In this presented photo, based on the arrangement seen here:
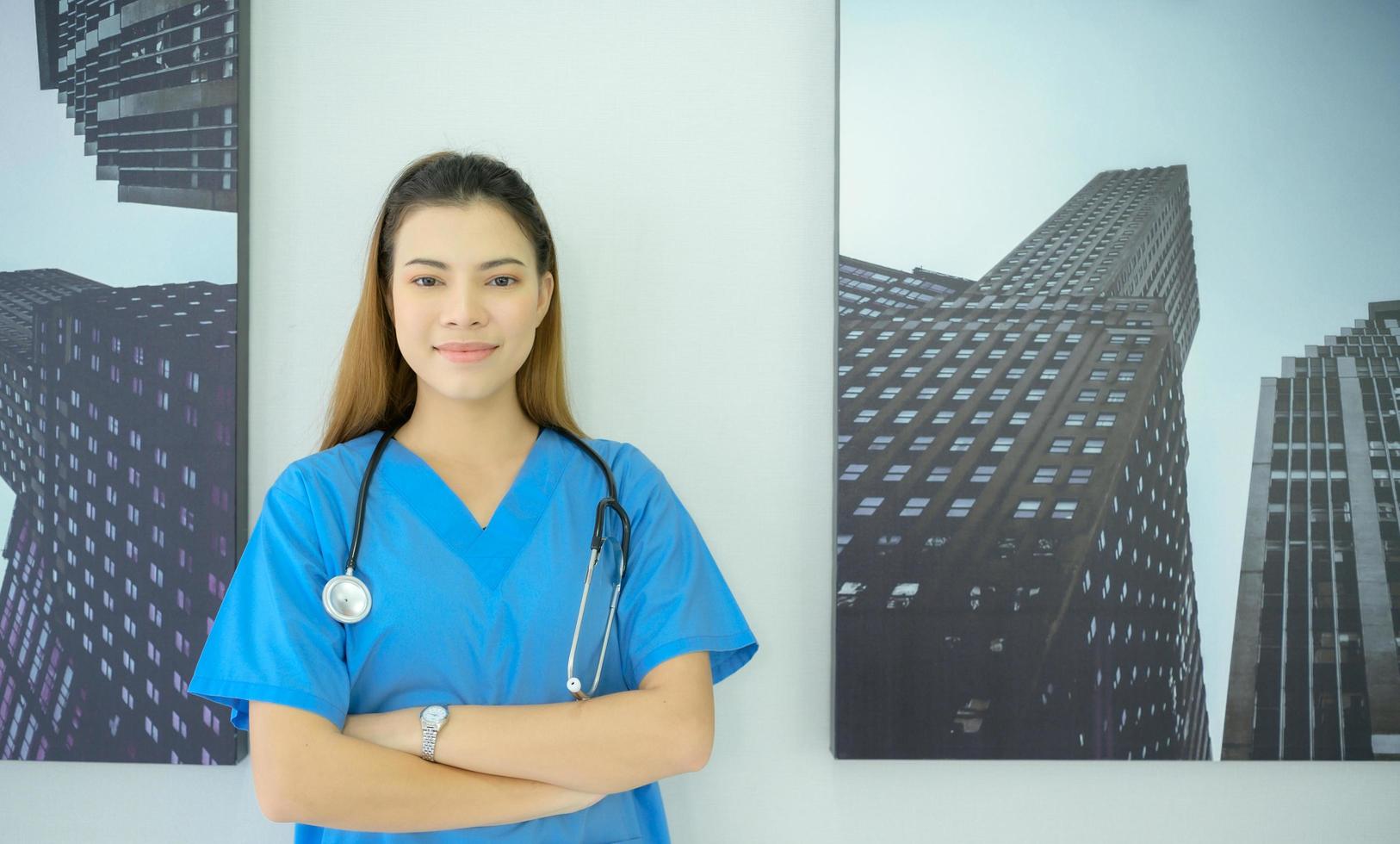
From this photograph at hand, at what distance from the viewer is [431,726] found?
93 centimetres

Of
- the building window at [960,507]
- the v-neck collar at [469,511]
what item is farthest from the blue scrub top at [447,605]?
the building window at [960,507]

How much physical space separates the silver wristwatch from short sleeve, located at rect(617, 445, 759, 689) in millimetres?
216

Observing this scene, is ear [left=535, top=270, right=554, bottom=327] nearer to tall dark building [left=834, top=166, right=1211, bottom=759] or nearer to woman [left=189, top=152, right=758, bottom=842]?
woman [left=189, top=152, right=758, bottom=842]

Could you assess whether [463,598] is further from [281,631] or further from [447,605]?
[281,631]

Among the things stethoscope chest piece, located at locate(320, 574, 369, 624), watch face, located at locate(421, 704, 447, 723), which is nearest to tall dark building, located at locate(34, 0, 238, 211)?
stethoscope chest piece, located at locate(320, 574, 369, 624)

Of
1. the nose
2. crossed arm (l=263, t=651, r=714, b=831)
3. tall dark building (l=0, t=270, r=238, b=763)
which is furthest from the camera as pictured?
tall dark building (l=0, t=270, r=238, b=763)

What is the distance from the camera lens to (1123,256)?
1.33 m

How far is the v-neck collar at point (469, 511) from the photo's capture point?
1018 millimetres

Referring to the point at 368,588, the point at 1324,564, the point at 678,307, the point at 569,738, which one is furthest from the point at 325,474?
the point at 1324,564

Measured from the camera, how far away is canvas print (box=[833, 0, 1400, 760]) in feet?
4.26

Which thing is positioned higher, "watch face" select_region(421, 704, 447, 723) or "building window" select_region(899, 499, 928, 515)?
"building window" select_region(899, 499, 928, 515)

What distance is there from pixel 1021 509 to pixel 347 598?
867 mm

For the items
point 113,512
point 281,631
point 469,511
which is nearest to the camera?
point 281,631

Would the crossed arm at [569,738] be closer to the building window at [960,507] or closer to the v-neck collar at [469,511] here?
the v-neck collar at [469,511]
